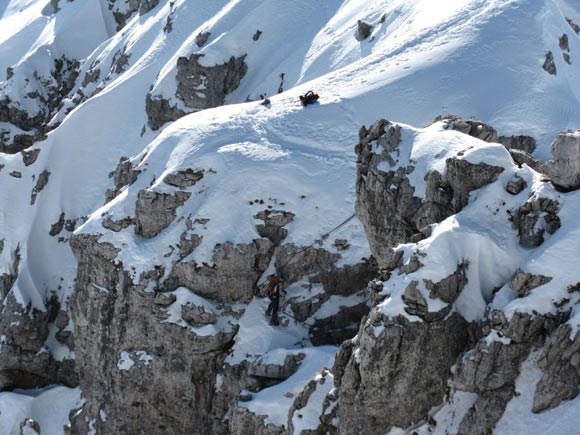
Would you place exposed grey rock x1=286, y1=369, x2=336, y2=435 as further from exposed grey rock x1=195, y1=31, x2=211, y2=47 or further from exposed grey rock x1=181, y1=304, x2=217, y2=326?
exposed grey rock x1=195, y1=31, x2=211, y2=47

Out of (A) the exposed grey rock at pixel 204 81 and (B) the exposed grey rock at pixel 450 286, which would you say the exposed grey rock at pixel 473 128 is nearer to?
(B) the exposed grey rock at pixel 450 286

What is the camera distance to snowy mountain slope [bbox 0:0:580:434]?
34156 mm

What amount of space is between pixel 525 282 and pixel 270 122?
20116mm

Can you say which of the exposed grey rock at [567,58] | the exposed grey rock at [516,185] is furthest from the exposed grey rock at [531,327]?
the exposed grey rock at [567,58]

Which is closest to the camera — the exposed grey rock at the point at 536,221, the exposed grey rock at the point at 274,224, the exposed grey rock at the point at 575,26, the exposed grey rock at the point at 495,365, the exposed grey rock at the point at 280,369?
the exposed grey rock at the point at 495,365

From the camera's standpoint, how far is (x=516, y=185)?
984 inches

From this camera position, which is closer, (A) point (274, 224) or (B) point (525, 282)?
(B) point (525, 282)

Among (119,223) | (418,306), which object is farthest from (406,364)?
(119,223)

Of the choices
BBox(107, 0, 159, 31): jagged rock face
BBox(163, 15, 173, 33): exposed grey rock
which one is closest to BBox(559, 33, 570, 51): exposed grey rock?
BBox(163, 15, 173, 33): exposed grey rock

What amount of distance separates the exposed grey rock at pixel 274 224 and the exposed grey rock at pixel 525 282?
13.3 metres

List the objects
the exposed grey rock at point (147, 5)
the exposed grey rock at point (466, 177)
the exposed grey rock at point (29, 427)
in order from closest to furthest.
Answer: the exposed grey rock at point (466, 177), the exposed grey rock at point (29, 427), the exposed grey rock at point (147, 5)

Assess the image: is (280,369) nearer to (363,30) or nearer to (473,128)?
(473,128)

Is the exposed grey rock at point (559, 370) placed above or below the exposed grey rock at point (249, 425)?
above

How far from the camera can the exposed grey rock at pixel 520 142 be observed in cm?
3566
